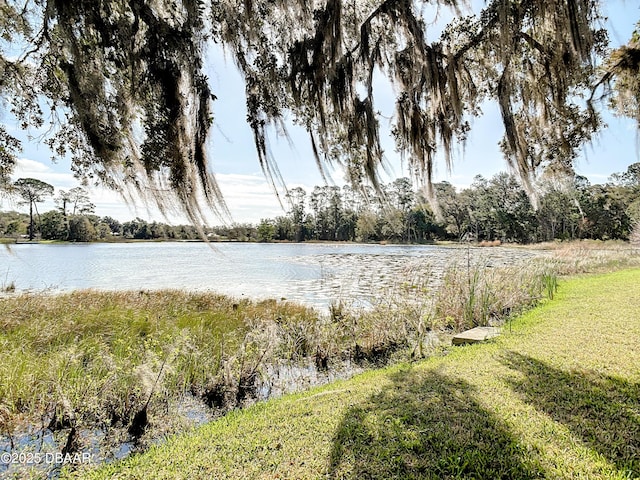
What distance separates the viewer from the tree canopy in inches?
85.7

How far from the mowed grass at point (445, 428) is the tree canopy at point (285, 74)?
5.66 feet

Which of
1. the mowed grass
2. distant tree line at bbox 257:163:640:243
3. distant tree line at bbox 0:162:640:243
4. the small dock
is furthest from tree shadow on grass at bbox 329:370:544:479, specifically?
distant tree line at bbox 257:163:640:243

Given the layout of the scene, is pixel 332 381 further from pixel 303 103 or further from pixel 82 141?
pixel 82 141

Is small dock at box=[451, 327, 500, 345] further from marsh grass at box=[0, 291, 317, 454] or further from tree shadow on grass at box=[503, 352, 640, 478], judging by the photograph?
marsh grass at box=[0, 291, 317, 454]

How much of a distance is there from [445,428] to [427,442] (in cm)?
23

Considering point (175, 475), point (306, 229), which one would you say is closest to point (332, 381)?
point (175, 475)

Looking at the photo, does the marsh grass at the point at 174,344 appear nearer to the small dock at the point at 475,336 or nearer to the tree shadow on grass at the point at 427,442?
the small dock at the point at 475,336

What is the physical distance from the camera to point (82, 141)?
7.55 ft

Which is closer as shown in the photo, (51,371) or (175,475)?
(175,475)

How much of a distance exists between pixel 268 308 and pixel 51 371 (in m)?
4.26

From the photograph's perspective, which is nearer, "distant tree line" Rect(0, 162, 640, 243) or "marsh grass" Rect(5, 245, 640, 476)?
"marsh grass" Rect(5, 245, 640, 476)

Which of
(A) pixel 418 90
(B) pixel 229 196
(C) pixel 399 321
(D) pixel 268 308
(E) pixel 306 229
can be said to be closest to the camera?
(B) pixel 229 196

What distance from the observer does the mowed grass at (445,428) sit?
202 cm

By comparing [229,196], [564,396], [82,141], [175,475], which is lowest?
[175,475]
